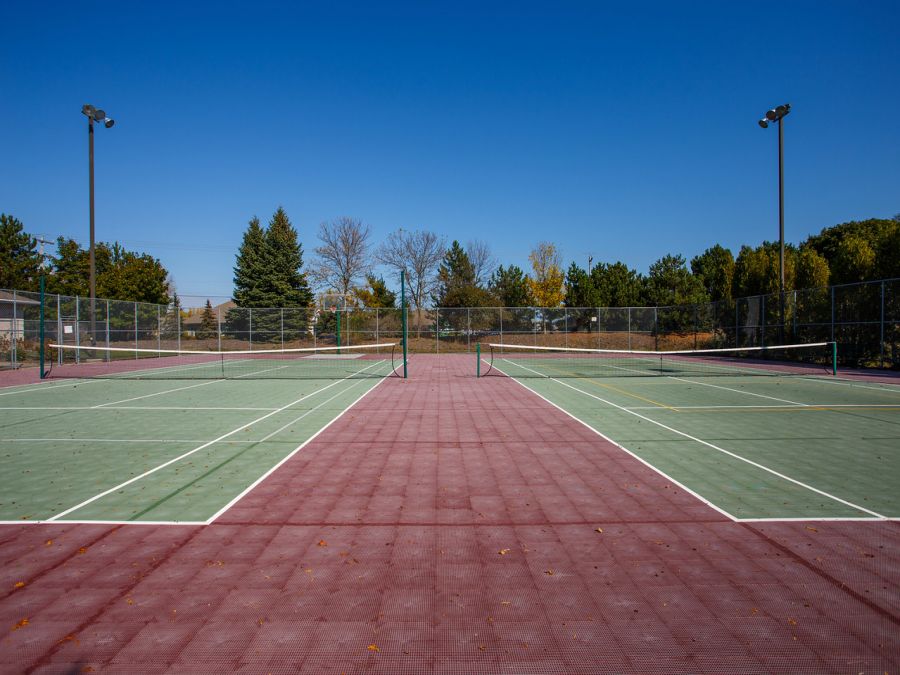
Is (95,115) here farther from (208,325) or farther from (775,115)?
(775,115)

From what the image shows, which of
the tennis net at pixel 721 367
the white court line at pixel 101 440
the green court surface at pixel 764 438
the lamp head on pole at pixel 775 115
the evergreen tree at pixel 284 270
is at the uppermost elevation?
the lamp head on pole at pixel 775 115

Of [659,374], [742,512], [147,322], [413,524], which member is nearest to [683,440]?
[742,512]

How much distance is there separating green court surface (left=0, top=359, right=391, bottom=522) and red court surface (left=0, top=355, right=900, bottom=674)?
0.54 metres

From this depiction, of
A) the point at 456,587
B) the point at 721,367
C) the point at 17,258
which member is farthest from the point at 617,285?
the point at 17,258

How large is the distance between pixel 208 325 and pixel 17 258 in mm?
34735

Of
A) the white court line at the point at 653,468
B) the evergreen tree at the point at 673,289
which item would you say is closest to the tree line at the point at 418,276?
the evergreen tree at the point at 673,289

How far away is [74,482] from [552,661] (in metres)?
5.87

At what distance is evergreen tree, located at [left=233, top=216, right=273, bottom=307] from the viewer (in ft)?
153

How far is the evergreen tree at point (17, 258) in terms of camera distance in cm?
4888

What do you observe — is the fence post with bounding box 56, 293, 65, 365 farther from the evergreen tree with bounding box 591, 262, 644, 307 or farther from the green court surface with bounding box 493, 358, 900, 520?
the evergreen tree with bounding box 591, 262, 644, 307

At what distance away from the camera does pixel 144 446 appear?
7.77 meters

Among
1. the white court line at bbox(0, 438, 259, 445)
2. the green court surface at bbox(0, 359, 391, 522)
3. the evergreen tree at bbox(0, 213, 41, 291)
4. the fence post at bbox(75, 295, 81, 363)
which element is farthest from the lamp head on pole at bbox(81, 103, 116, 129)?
the evergreen tree at bbox(0, 213, 41, 291)

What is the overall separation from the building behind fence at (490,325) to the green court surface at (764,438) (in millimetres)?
6461

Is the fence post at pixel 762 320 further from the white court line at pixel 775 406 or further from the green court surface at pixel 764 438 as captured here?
the white court line at pixel 775 406
